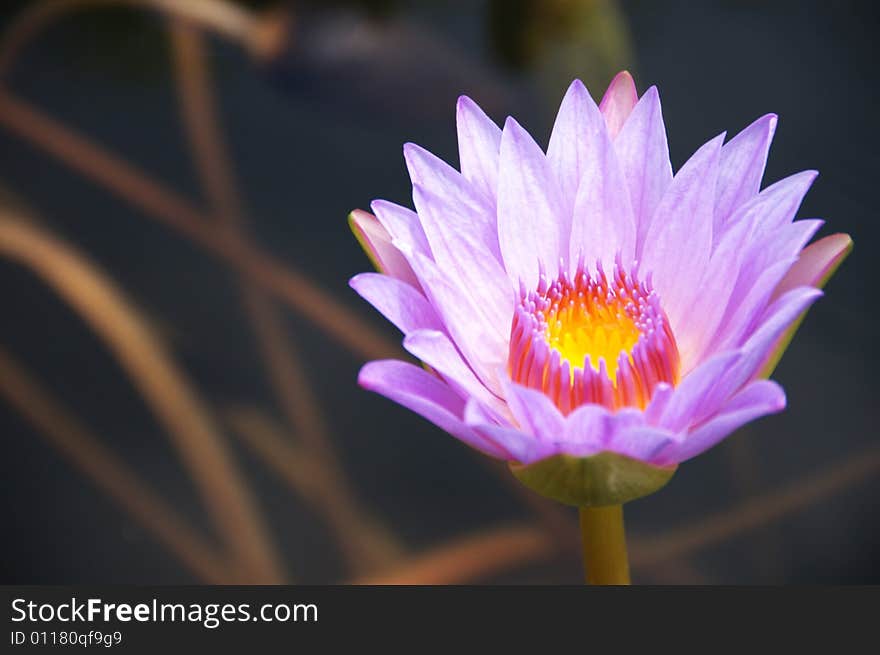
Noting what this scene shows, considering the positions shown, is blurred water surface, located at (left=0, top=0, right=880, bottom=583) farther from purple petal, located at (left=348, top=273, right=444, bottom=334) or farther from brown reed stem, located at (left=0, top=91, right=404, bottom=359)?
purple petal, located at (left=348, top=273, right=444, bottom=334)

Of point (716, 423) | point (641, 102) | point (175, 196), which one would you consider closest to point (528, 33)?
point (175, 196)

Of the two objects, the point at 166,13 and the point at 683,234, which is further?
the point at 166,13

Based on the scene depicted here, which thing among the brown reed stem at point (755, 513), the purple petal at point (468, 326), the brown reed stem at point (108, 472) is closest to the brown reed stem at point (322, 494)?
the brown reed stem at point (108, 472)

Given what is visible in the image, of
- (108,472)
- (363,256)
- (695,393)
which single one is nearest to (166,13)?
(363,256)

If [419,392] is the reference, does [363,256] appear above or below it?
above

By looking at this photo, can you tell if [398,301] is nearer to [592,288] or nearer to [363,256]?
[592,288]
